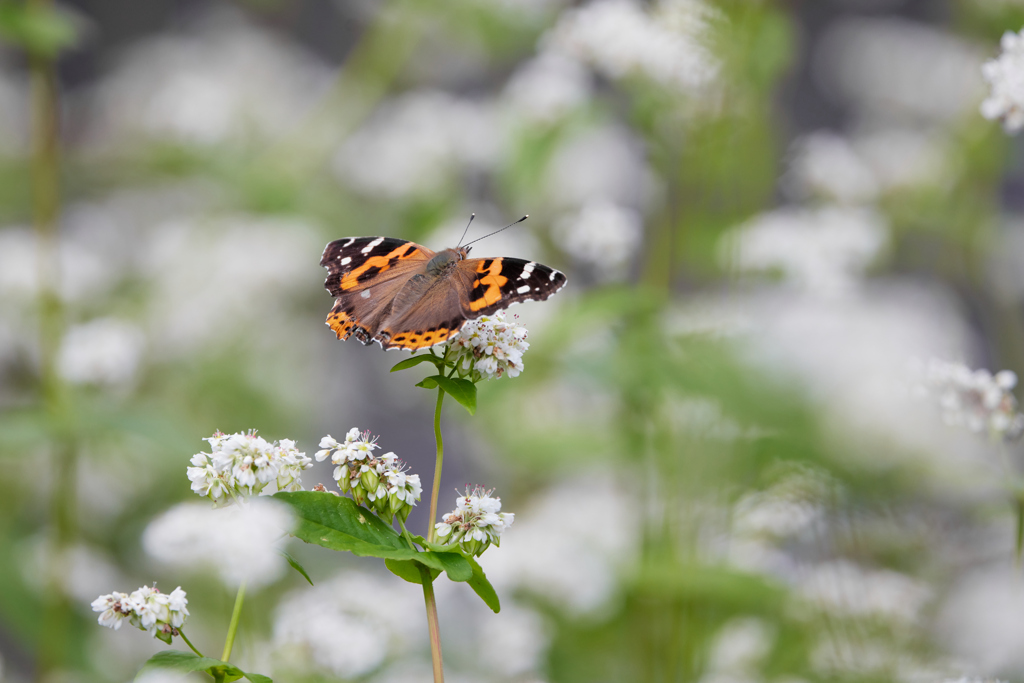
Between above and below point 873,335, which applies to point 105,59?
above

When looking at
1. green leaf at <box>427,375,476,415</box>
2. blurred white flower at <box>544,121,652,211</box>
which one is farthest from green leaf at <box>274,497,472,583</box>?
blurred white flower at <box>544,121,652,211</box>

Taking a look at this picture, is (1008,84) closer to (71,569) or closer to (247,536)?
(247,536)

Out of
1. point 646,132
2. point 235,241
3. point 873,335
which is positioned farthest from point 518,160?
point 235,241

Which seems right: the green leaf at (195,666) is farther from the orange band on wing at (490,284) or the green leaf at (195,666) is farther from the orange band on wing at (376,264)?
the orange band on wing at (376,264)

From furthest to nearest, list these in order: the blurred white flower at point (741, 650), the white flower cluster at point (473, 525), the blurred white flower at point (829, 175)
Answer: the blurred white flower at point (829, 175), the blurred white flower at point (741, 650), the white flower cluster at point (473, 525)

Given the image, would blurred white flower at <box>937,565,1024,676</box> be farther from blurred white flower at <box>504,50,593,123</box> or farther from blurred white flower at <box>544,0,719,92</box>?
blurred white flower at <box>504,50,593,123</box>

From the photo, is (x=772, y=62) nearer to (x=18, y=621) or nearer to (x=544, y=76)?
(x=544, y=76)

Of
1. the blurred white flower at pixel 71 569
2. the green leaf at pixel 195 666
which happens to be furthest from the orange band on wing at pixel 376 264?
the blurred white flower at pixel 71 569
